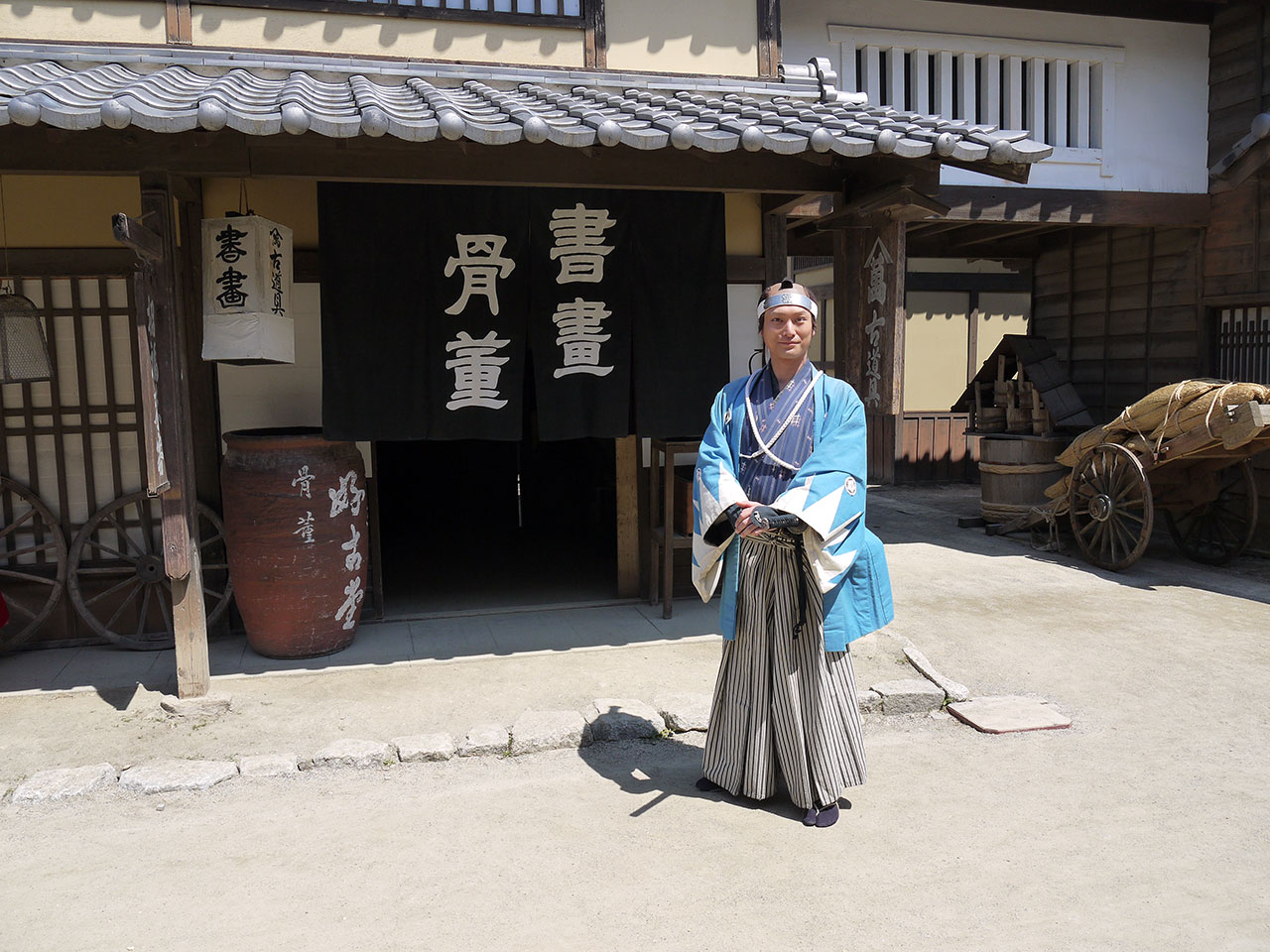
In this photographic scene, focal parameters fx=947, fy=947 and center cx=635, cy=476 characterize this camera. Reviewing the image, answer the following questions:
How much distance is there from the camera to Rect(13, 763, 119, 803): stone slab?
173 inches

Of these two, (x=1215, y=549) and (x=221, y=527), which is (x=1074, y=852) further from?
(x=1215, y=549)

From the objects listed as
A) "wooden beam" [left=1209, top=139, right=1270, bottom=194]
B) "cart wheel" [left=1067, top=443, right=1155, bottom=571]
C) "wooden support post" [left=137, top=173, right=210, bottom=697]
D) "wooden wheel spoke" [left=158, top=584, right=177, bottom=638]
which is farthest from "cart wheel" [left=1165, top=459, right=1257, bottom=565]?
"wooden wheel spoke" [left=158, top=584, right=177, bottom=638]

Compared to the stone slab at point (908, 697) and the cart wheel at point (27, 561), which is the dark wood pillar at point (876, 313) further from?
the cart wheel at point (27, 561)

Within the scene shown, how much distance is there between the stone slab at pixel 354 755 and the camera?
4770mm

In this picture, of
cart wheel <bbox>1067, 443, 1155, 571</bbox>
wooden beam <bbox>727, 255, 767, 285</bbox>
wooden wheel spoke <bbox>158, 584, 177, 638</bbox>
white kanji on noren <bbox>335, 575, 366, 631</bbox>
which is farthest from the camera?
cart wheel <bbox>1067, 443, 1155, 571</bbox>

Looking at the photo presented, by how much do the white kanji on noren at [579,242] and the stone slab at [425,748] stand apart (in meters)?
3.24

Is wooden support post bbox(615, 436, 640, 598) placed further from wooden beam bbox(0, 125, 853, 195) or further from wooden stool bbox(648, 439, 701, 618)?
wooden beam bbox(0, 125, 853, 195)

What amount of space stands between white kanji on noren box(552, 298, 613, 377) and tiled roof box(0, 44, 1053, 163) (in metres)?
1.36

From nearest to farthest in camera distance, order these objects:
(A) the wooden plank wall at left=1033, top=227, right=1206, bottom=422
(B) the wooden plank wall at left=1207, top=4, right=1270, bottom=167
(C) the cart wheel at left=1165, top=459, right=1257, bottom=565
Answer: (C) the cart wheel at left=1165, top=459, right=1257, bottom=565 → (B) the wooden plank wall at left=1207, top=4, right=1270, bottom=167 → (A) the wooden plank wall at left=1033, top=227, right=1206, bottom=422

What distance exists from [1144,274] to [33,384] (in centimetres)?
1093

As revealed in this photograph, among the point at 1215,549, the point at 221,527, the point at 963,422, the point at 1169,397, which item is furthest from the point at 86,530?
the point at 963,422

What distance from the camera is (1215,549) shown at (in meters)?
9.41

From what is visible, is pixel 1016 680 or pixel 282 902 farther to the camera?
pixel 1016 680

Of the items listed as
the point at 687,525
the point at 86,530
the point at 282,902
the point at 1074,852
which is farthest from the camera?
the point at 687,525
